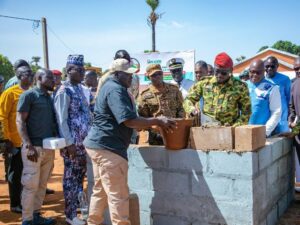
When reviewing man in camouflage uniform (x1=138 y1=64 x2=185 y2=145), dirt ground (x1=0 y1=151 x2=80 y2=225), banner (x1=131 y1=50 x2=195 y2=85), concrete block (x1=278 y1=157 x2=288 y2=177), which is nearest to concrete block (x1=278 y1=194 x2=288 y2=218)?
concrete block (x1=278 y1=157 x2=288 y2=177)

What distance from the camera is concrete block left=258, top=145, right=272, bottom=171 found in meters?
3.35

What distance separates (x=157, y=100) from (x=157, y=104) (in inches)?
2.0

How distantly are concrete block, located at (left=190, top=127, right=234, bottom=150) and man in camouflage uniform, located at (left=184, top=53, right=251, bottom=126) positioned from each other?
0.40 meters

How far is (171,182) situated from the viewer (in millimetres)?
3611

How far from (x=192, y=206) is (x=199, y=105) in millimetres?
1328

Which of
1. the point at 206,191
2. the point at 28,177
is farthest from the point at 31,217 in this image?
the point at 206,191

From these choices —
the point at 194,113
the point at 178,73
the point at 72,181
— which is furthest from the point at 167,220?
the point at 178,73

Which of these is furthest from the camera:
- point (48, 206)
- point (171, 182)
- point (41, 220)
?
point (48, 206)

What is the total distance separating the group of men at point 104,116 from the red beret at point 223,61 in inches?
0.4

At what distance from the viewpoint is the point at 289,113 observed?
5195mm

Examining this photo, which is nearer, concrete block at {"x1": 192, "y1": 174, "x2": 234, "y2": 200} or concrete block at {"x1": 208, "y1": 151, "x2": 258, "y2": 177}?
concrete block at {"x1": 208, "y1": 151, "x2": 258, "y2": 177}

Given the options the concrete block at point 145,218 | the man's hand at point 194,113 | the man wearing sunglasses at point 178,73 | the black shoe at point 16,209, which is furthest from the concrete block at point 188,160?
the black shoe at point 16,209

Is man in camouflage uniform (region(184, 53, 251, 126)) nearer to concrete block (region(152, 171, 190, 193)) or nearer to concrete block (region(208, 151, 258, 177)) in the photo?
concrete block (region(208, 151, 258, 177))

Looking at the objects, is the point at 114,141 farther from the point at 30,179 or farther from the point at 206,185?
the point at 30,179
